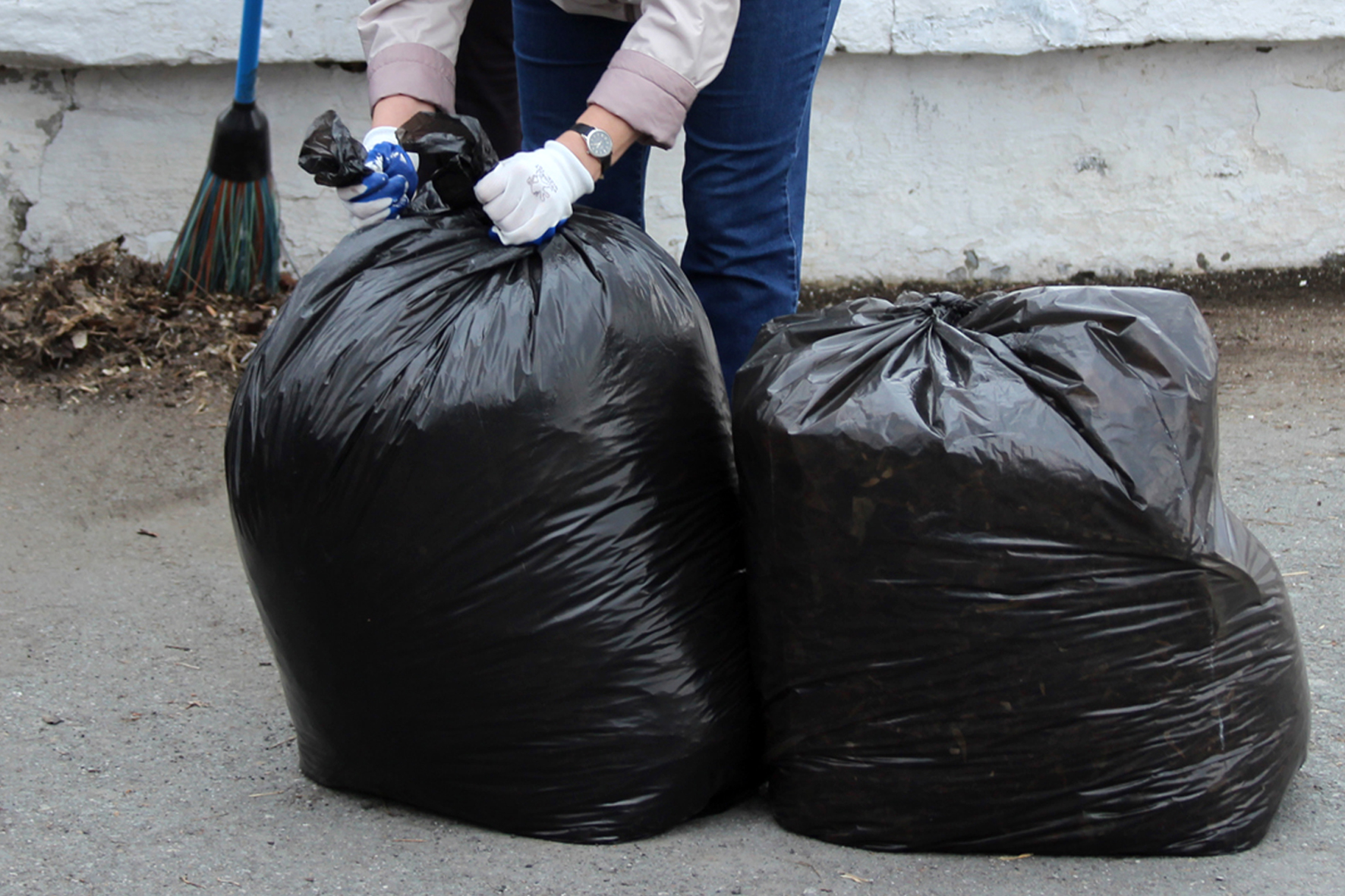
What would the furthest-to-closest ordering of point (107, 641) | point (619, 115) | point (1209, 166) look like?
1. point (1209, 166)
2. point (107, 641)
3. point (619, 115)

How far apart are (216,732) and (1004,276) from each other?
2.77m

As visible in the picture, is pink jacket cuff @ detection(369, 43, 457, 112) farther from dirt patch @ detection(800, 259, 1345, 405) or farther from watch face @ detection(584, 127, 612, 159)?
dirt patch @ detection(800, 259, 1345, 405)

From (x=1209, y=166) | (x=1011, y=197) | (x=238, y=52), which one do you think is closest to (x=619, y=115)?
(x=238, y=52)

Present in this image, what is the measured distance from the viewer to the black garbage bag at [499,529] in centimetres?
133

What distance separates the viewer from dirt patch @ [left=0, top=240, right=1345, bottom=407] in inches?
124

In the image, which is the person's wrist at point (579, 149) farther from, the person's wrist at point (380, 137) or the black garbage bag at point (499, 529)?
the person's wrist at point (380, 137)

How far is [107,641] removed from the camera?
6.63ft

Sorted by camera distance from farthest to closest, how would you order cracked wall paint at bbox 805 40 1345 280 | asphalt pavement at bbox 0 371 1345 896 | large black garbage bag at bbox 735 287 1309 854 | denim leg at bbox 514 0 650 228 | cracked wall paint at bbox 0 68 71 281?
cracked wall paint at bbox 805 40 1345 280, cracked wall paint at bbox 0 68 71 281, denim leg at bbox 514 0 650 228, asphalt pavement at bbox 0 371 1345 896, large black garbage bag at bbox 735 287 1309 854

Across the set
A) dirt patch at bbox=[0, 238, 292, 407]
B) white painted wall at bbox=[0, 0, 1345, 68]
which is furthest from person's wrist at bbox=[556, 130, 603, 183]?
white painted wall at bbox=[0, 0, 1345, 68]

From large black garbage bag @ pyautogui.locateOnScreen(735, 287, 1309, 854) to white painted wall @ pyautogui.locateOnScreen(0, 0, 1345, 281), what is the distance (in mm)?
2336

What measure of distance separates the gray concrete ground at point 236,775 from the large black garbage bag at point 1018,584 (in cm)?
7

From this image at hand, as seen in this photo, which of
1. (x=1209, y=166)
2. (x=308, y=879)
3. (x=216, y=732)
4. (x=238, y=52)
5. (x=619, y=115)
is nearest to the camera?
(x=308, y=879)

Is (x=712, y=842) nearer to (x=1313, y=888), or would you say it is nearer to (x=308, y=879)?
(x=308, y=879)

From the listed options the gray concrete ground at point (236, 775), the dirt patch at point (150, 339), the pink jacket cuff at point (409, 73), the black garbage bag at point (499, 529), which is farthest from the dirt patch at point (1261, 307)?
the black garbage bag at point (499, 529)
